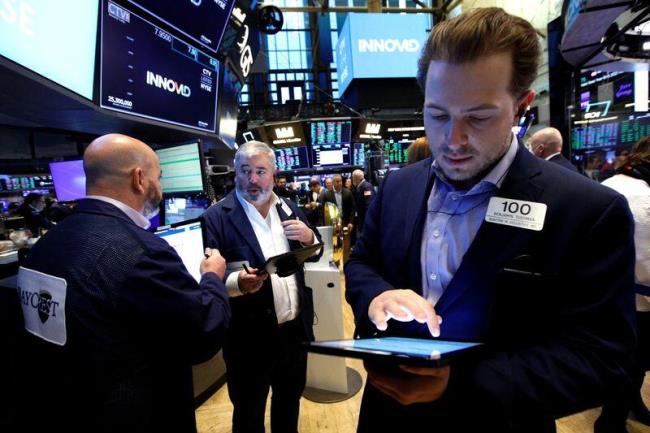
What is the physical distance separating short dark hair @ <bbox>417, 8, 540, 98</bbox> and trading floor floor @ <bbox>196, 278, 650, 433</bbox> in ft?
7.78

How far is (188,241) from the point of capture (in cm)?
169

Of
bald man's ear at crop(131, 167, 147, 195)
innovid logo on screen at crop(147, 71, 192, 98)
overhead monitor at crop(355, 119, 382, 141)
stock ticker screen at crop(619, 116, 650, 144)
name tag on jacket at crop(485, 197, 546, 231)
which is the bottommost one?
name tag on jacket at crop(485, 197, 546, 231)

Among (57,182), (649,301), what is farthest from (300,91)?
(649,301)

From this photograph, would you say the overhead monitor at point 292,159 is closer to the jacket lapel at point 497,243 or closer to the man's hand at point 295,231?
the man's hand at point 295,231

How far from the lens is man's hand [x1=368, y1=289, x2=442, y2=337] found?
723 millimetres

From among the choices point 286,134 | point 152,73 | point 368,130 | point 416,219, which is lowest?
point 416,219

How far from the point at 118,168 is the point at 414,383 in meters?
1.24

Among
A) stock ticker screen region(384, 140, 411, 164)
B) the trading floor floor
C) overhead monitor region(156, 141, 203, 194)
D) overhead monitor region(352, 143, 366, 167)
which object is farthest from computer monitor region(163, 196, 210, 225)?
stock ticker screen region(384, 140, 411, 164)

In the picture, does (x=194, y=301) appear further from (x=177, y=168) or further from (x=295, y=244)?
(x=177, y=168)

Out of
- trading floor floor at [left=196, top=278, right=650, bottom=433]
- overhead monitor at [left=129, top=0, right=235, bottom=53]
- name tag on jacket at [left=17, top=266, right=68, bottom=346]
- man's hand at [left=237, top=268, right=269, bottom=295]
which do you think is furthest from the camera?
overhead monitor at [left=129, top=0, right=235, bottom=53]

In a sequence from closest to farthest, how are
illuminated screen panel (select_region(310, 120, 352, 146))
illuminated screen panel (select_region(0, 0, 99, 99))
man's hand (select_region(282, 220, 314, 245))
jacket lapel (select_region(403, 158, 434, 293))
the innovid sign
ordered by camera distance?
jacket lapel (select_region(403, 158, 434, 293)) → illuminated screen panel (select_region(0, 0, 99, 99)) → man's hand (select_region(282, 220, 314, 245)) → the innovid sign → illuminated screen panel (select_region(310, 120, 352, 146))

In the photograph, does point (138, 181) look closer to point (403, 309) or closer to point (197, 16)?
point (403, 309)

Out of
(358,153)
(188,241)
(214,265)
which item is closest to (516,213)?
(214,265)

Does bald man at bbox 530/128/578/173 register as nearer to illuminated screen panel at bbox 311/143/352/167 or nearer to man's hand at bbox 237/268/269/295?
man's hand at bbox 237/268/269/295
